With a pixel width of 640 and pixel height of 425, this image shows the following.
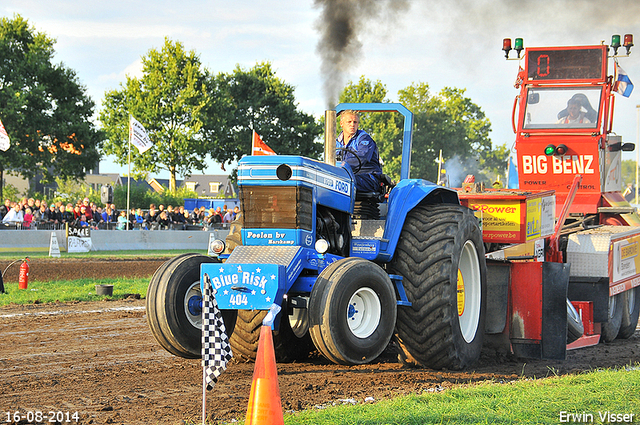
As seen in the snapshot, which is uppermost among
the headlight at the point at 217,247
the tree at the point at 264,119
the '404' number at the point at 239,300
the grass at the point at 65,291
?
the tree at the point at 264,119

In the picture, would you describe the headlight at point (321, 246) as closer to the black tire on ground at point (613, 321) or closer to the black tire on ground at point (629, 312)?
the black tire on ground at point (613, 321)

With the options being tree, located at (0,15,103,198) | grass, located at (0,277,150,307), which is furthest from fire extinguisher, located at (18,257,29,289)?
tree, located at (0,15,103,198)

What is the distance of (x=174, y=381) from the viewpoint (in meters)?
5.75

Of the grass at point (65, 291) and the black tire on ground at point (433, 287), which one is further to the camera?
the grass at point (65, 291)

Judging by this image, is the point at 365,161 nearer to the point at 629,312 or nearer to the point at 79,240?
the point at 629,312

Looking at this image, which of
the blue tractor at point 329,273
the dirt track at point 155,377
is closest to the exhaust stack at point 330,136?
the blue tractor at point 329,273

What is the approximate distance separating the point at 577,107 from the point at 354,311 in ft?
24.4

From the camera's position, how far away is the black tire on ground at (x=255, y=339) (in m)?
6.36

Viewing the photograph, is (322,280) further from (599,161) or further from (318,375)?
(599,161)

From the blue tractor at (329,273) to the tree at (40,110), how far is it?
30922mm

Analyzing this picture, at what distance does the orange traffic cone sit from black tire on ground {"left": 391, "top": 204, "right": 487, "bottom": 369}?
2.33 meters

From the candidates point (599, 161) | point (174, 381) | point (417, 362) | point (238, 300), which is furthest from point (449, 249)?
point (599, 161)

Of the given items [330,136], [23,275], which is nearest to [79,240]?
[23,275]

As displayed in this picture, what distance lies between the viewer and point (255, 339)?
636cm
